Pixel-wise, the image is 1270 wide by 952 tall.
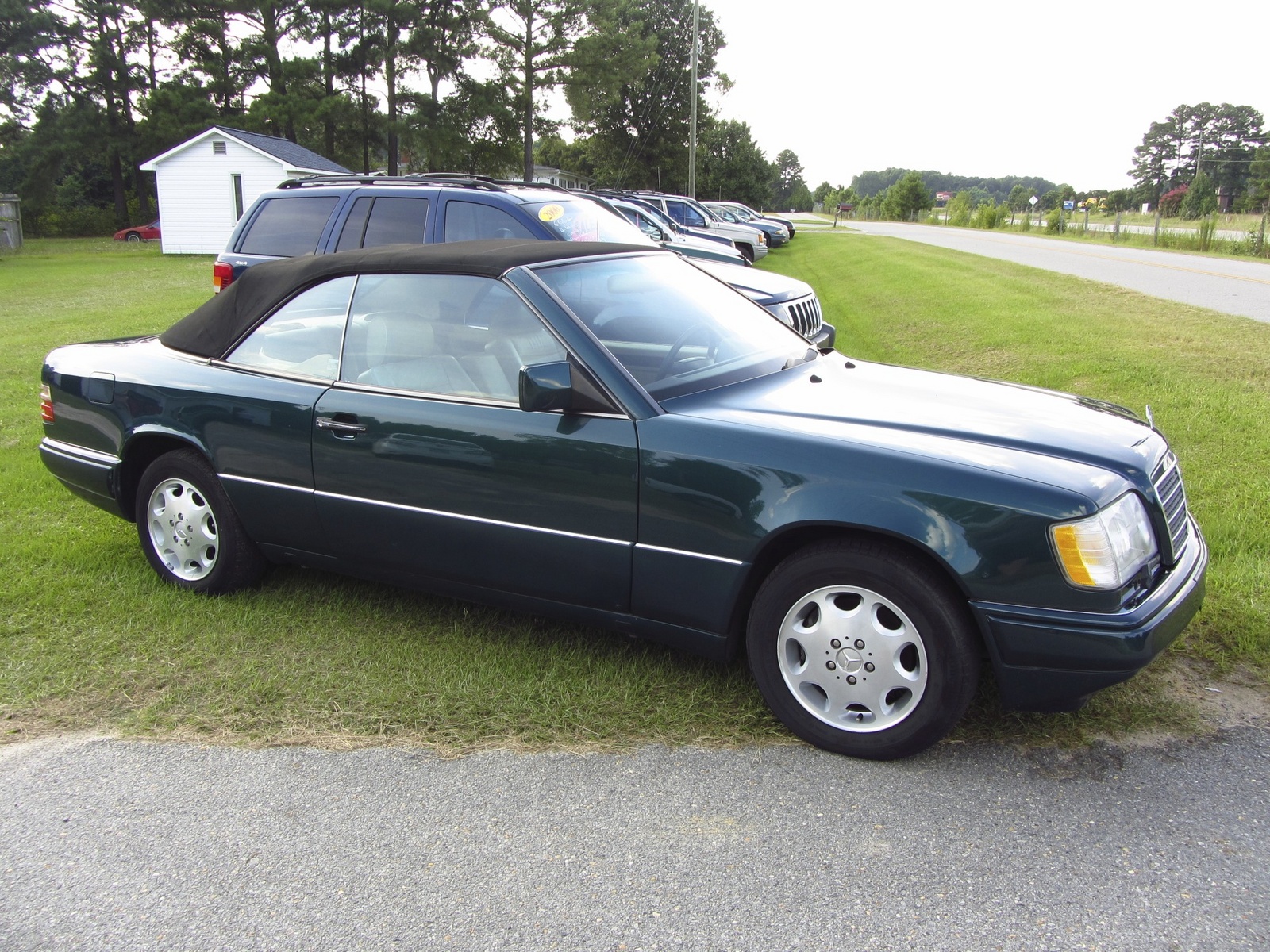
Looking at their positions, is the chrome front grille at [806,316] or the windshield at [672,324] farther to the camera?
the chrome front grille at [806,316]

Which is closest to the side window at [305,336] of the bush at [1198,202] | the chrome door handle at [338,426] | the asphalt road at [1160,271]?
the chrome door handle at [338,426]

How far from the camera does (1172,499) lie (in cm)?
325

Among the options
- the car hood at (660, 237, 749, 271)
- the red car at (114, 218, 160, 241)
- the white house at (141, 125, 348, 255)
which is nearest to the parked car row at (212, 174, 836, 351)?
the car hood at (660, 237, 749, 271)

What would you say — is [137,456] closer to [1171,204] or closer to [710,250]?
[710,250]

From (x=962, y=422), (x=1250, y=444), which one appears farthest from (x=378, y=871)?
(x=1250, y=444)

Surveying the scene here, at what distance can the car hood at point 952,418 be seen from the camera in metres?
3.01

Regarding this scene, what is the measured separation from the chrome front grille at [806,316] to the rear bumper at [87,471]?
17.6ft

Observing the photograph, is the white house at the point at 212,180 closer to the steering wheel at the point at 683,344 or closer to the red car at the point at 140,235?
the red car at the point at 140,235

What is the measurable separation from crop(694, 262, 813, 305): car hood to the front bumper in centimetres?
553

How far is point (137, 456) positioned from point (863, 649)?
3482 millimetres

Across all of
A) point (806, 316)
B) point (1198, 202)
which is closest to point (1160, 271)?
point (806, 316)

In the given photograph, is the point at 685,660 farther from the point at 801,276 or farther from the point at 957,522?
the point at 801,276

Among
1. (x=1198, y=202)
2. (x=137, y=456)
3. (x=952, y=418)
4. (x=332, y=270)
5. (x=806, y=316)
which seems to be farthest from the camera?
(x=1198, y=202)

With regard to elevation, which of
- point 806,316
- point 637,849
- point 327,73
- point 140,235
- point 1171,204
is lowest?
point 637,849
